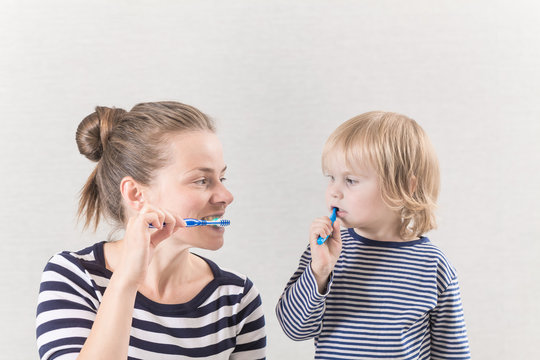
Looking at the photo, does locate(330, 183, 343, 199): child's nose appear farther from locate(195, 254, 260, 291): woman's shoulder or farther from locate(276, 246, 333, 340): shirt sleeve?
locate(195, 254, 260, 291): woman's shoulder

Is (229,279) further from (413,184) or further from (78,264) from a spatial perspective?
(413,184)

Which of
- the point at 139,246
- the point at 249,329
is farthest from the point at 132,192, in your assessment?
the point at 249,329

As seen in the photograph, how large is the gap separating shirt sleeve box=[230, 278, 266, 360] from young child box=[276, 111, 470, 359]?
63 mm

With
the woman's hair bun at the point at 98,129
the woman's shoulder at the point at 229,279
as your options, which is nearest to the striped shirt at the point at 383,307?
the woman's shoulder at the point at 229,279

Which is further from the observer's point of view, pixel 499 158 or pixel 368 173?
pixel 499 158

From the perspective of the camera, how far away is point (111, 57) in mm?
1633

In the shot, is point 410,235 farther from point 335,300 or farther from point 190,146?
point 190,146

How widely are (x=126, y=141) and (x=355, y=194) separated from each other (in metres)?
0.49

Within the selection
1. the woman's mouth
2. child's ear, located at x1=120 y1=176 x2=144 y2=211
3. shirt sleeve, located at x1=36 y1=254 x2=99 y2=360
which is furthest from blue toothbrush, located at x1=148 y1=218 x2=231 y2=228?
shirt sleeve, located at x1=36 y1=254 x2=99 y2=360

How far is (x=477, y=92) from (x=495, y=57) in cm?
11

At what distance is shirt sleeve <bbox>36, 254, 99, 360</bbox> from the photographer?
42.2 inches

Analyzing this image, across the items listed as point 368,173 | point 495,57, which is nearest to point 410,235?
point 368,173

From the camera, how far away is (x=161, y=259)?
48.5 inches

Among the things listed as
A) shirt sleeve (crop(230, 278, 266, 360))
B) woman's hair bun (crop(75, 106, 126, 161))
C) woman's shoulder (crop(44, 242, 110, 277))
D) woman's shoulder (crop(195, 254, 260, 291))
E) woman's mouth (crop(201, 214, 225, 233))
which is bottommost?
shirt sleeve (crop(230, 278, 266, 360))
